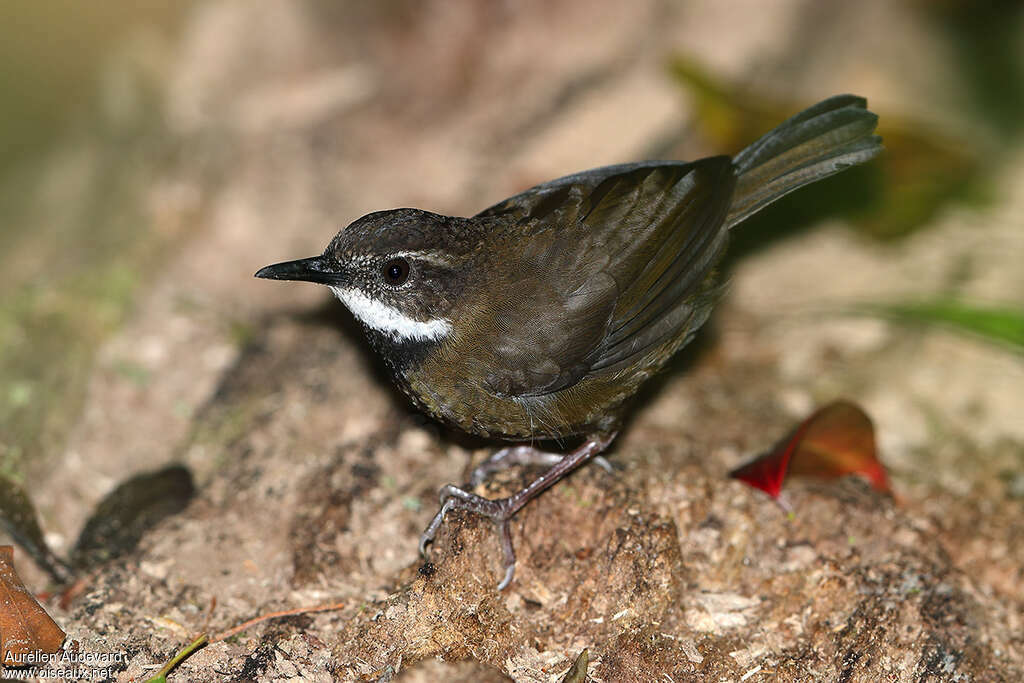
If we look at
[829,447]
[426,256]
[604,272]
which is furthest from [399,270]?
[829,447]

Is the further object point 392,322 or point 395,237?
point 392,322

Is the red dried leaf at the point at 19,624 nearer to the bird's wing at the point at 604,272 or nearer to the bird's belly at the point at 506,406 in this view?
the bird's belly at the point at 506,406

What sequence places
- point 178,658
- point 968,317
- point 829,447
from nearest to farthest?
point 178,658
point 829,447
point 968,317

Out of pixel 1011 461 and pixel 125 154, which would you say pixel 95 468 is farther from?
pixel 1011 461

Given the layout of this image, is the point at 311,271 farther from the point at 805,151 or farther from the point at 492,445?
the point at 805,151

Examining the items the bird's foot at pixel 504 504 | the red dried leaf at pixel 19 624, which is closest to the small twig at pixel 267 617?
the bird's foot at pixel 504 504

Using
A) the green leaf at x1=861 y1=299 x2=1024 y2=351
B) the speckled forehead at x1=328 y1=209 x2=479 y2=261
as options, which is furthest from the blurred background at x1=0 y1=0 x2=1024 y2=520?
the speckled forehead at x1=328 y1=209 x2=479 y2=261
